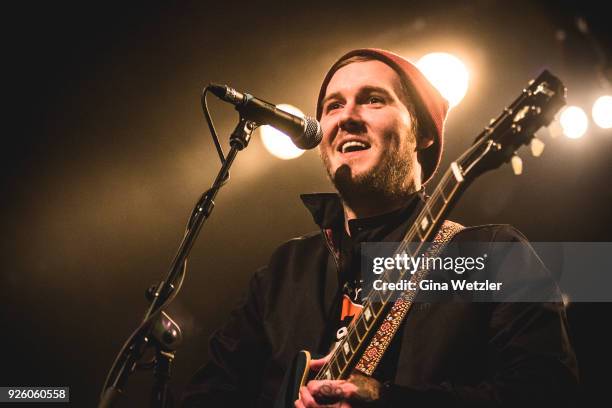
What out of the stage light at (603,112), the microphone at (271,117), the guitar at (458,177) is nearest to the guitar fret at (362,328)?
the guitar at (458,177)

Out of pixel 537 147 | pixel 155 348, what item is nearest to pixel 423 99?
pixel 537 147

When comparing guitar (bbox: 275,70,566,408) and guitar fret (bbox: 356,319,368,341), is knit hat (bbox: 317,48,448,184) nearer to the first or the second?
guitar (bbox: 275,70,566,408)

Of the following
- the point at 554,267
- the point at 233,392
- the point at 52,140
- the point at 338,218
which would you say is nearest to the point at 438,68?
the point at 554,267

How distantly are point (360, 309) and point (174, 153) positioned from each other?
222cm

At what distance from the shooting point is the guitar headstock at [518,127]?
1.23 meters

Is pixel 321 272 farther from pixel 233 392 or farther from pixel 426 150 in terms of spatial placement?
pixel 426 150

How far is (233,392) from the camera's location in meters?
1.83

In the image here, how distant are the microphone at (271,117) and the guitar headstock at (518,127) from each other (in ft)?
1.81

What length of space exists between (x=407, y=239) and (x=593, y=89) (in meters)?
2.25

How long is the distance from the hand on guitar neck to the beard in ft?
2.85

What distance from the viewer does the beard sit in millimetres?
1972

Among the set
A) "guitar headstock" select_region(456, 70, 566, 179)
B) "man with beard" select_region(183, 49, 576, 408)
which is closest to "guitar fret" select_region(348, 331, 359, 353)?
"man with beard" select_region(183, 49, 576, 408)

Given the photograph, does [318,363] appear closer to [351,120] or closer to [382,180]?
[382,180]

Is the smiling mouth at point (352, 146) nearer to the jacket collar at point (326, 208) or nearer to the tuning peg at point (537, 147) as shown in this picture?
the jacket collar at point (326, 208)
